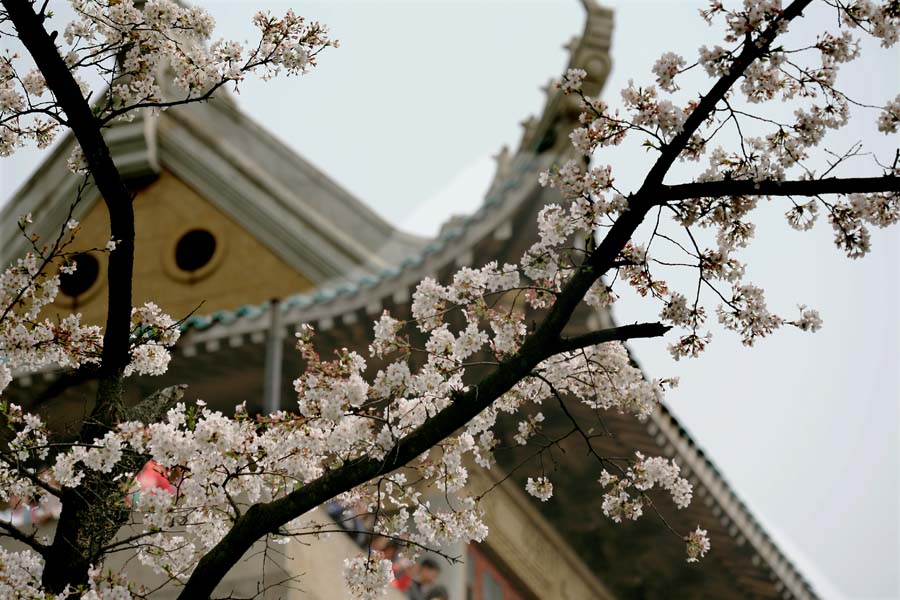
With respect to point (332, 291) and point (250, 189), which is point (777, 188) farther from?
point (250, 189)

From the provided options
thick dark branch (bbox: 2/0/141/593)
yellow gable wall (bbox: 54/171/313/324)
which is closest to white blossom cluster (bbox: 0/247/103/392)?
thick dark branch (bbox: 2/0/141/593)

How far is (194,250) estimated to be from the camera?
14.8 metres

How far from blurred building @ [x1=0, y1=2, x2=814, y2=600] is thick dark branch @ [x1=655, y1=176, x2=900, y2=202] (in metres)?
4.78

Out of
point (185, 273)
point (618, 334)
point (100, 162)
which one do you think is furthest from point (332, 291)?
point (618, 334)

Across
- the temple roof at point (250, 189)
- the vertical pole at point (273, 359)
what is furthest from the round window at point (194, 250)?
the vertical pole at point (273, 359)

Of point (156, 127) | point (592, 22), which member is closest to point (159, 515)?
point (592, 22)

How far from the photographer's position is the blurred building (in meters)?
11.2

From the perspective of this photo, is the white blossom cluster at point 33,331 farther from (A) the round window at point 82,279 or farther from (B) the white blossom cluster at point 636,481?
(A) the round window at point 82,279

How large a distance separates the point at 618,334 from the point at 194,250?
10159mm

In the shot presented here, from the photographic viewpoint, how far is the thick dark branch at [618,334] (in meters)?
5.32

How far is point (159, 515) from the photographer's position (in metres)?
5.70

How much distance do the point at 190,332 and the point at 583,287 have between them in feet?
22.5

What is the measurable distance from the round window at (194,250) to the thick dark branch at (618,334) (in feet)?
32.5

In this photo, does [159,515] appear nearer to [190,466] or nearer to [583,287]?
[190,466]
